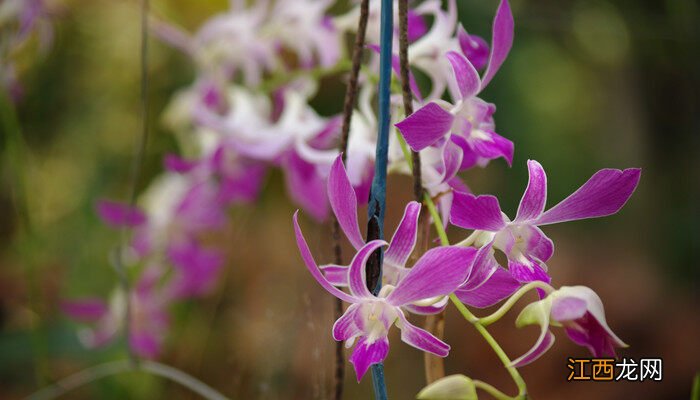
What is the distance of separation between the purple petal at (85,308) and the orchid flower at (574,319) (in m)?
0.50

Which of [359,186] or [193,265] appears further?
[193,265]

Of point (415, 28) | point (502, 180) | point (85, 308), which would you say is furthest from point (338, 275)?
point (502, 180)

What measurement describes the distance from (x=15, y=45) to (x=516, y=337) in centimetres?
92

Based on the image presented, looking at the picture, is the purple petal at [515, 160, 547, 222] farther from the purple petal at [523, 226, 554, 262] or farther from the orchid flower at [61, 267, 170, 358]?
the orchid flower at [61, 267, 170, 358]

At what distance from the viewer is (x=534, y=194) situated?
22 centimetres

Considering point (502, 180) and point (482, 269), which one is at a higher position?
point (482, 269)

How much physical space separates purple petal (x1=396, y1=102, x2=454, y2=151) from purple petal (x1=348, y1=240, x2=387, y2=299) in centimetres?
4

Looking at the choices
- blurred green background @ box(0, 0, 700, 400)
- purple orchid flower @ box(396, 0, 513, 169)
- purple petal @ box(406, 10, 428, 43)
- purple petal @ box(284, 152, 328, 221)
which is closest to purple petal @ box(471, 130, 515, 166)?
purple orchid flower @ box(396, 0, 513, 169)

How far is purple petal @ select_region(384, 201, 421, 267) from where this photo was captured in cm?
21

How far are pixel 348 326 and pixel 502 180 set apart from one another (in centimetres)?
96

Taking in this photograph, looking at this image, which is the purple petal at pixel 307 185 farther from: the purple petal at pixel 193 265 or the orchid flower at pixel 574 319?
the orchid flower at pixel 574 319

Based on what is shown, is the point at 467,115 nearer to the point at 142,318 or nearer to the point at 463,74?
the point at 463,74

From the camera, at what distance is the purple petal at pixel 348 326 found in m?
0.22

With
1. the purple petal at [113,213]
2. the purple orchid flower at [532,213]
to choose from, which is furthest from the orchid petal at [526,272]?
the purple petal at [113,213]
